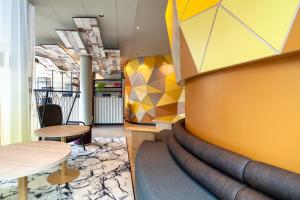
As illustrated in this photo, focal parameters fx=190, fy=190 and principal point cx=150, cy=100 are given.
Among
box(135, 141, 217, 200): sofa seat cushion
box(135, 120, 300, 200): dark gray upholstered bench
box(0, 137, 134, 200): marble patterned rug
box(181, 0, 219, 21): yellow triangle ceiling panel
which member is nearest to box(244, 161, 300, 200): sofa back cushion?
box(135, 120, 300, 200): dark gray upholstered bench

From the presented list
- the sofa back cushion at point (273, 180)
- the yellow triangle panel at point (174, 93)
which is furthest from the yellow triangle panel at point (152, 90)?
the sofa back cushion at point (273, 180)

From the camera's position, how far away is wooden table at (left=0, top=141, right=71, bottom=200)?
4.42ft

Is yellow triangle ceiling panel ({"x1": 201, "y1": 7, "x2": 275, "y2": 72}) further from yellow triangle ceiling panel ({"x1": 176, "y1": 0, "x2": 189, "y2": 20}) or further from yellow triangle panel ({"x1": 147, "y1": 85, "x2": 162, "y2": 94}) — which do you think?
yellow triangle panel ({"x1": 147, "y1": 85, "x2": 162, "y2": 94})

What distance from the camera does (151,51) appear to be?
770cm

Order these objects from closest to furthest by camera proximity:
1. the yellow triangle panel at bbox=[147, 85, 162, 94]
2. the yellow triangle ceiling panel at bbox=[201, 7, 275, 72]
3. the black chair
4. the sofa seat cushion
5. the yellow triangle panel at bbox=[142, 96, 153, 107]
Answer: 1. the yellow triangle ceiling panel at bbox=[201, 7, 275, 72]
2. the sofa seat cushion
3. the black chair
4. the yellow triangle panel at bbox=[147, 85, 162, 94]
5. the yellow triangle panel at bbox=[142, 96, 153, 107]

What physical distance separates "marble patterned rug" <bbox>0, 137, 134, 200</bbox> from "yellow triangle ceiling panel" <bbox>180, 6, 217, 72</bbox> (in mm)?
1819

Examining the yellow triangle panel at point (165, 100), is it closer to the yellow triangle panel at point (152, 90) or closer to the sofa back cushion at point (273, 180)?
the yellow triangle panel at point (152, 90)

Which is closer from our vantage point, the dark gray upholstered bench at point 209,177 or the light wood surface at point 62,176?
the dark gray upholstered bench at point 209,177

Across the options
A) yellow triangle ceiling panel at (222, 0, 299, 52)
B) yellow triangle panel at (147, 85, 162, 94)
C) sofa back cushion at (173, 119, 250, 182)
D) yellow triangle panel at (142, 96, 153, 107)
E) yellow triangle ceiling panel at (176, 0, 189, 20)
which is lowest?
sofa back cushion at (173, 119, 250, 182)

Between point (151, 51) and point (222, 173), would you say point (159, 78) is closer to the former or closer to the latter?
point (151, 51)

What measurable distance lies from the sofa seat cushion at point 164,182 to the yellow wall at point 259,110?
1.36 ft

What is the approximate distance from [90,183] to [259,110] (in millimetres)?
2371

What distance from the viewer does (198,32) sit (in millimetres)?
1753

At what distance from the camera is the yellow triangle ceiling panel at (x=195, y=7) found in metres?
1.56
